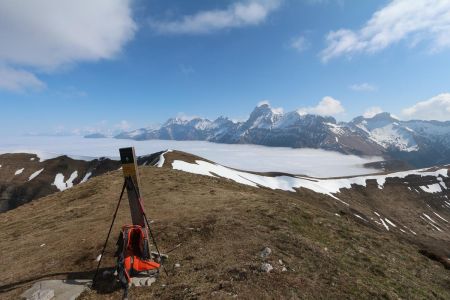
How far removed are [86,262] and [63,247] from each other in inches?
165

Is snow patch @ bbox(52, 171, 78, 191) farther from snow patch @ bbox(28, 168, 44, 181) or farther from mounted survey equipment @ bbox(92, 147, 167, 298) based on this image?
mounted survey equipment @ bbox(92, 147, 167, 298)

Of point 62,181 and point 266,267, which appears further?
point 62,181

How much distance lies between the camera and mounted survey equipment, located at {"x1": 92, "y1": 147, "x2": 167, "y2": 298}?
15.0 metres

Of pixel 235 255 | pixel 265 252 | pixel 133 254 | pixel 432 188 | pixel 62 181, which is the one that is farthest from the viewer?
pixel 432 188

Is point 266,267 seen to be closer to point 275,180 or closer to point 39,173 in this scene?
point 275,180

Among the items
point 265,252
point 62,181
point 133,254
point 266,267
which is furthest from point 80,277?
point 62,181

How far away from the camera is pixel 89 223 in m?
25.9

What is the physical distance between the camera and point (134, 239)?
16188mm

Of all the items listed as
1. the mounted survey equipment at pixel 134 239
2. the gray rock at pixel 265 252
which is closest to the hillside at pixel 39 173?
the mounted survey equipment at pixel 134 239

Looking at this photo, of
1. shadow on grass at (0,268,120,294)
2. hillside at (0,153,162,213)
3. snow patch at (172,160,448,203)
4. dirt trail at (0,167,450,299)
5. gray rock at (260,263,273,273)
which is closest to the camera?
dirt trail at (0,167,450,299)

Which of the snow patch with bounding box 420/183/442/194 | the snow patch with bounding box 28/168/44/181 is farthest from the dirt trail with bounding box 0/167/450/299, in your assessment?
the snow patch with bounding box 420/183/442/194

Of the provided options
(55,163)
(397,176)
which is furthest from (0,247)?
(397,176)

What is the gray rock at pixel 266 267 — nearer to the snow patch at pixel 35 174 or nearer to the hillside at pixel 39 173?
the hillside at pixel 39 173

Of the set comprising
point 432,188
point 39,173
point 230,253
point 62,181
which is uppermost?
point 230,253
